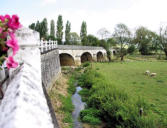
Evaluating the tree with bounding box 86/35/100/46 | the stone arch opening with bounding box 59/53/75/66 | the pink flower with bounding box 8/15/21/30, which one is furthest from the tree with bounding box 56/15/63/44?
the pink flower with bounding box 8/15/21/30

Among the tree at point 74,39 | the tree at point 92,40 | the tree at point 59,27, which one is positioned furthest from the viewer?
the tree at point 74,39

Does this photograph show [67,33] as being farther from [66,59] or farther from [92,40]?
[66,59]

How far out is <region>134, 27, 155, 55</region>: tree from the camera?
4538 centimetres

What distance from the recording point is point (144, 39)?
45750mm

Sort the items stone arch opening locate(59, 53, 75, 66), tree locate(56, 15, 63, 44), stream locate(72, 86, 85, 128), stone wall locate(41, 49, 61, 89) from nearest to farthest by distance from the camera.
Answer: stream locate(72, 86, 85, 128) → stone wall locate(41, 49, 61, 89) → stone arch opening locate(59, 53, 75, 66) → tree locate(56, 15, 63, 44)

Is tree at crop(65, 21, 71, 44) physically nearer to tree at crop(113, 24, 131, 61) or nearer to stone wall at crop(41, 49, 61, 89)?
tree at crop(113, 24, 131, 61)

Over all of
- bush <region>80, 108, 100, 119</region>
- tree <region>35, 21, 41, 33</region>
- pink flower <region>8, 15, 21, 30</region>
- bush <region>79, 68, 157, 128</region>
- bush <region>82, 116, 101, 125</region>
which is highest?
tree <region>35, 21, 41, 33</region>

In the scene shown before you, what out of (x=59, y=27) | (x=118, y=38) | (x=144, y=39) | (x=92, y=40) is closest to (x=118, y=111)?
(x=118, y=38)

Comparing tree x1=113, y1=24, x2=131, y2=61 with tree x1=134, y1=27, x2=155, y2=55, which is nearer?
tree x1=113, y1=24, x2=131, y2=61

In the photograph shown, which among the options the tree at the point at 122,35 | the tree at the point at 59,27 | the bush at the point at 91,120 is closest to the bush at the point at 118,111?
the bush at the point at 91,120

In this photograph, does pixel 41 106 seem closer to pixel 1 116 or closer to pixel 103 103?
pixel 1 116

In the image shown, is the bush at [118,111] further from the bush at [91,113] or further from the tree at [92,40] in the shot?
the tree at [92,40]

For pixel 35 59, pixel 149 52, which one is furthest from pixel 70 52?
pixel 149 52

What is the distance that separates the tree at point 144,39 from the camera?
4538cm
